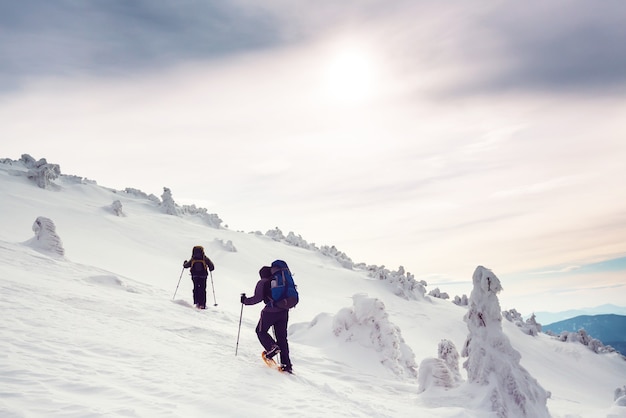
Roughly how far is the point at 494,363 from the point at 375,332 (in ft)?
17.8

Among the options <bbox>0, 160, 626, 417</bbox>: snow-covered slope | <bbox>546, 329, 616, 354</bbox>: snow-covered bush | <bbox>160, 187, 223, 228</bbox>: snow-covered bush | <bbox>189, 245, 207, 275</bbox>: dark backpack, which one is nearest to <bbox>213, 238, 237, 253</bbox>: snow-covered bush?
<bbox>0, 160, 626, 417</bbox>: snow-covered slope

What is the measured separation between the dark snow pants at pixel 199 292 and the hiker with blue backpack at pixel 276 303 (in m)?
6.06

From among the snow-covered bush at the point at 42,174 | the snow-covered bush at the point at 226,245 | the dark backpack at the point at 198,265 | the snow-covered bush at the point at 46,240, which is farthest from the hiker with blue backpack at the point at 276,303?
the snow-covered bush at the point at 42,174

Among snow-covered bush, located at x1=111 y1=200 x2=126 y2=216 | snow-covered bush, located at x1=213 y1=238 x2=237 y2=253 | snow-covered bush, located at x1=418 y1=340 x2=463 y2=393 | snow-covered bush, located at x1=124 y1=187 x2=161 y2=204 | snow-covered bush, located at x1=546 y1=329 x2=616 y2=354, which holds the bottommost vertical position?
snow-covered bush, located at x1=546 y1=329 x2=616 y2=354

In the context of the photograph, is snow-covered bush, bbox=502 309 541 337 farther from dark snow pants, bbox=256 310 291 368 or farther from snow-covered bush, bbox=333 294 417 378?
dark snow pants, bbox=256 310 291 368

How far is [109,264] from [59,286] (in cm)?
1121

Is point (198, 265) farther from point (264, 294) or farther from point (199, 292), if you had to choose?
point (264, 294)

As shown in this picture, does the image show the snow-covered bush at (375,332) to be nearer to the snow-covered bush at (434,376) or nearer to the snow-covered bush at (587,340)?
the snow-covered bush at (434,376)

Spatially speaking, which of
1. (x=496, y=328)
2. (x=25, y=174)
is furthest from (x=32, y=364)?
(x=25, y=174)

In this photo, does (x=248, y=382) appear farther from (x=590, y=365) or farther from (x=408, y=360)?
(x=590, y=365)

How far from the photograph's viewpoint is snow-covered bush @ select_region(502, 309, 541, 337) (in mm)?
35375

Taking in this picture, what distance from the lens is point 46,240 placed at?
53.2ft

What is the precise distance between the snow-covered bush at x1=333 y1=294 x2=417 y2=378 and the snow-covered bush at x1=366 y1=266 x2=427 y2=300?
20.1 meters

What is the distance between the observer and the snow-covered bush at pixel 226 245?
114 ft
